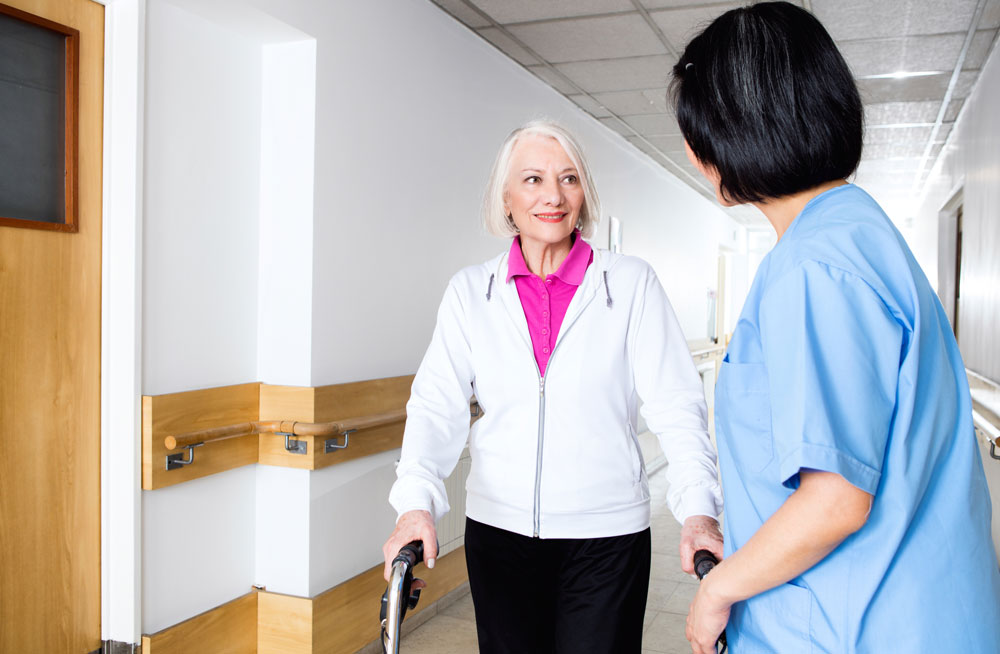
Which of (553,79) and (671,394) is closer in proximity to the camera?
(671,394)

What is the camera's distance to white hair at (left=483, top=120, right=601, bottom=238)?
1.96 m

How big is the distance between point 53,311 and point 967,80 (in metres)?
5.56

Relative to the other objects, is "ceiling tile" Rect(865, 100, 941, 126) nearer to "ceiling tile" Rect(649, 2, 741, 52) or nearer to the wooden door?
"ceiling tile" Rect(649, 2, 741, 52)

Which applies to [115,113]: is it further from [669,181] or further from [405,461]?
[669,181]

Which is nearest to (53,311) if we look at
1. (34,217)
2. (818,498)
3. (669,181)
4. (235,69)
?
(34,217)

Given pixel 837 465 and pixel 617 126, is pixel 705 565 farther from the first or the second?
pixel 617 126

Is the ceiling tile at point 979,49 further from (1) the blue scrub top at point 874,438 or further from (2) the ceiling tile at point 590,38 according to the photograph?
(1) the blue scrub top at point 874,438

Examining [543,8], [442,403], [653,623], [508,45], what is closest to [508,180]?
[442,403]

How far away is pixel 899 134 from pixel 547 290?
642 centimetres

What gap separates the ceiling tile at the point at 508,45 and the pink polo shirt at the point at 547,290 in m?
2.81

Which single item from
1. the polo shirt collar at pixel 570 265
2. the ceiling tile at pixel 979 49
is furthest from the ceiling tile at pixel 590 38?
the polo shirt collar at pixel 570 265

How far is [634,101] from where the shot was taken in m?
5.91

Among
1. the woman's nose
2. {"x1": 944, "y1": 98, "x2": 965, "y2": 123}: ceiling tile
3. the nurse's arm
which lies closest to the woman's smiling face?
the woman's nose

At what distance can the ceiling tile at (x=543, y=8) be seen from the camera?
394cm
